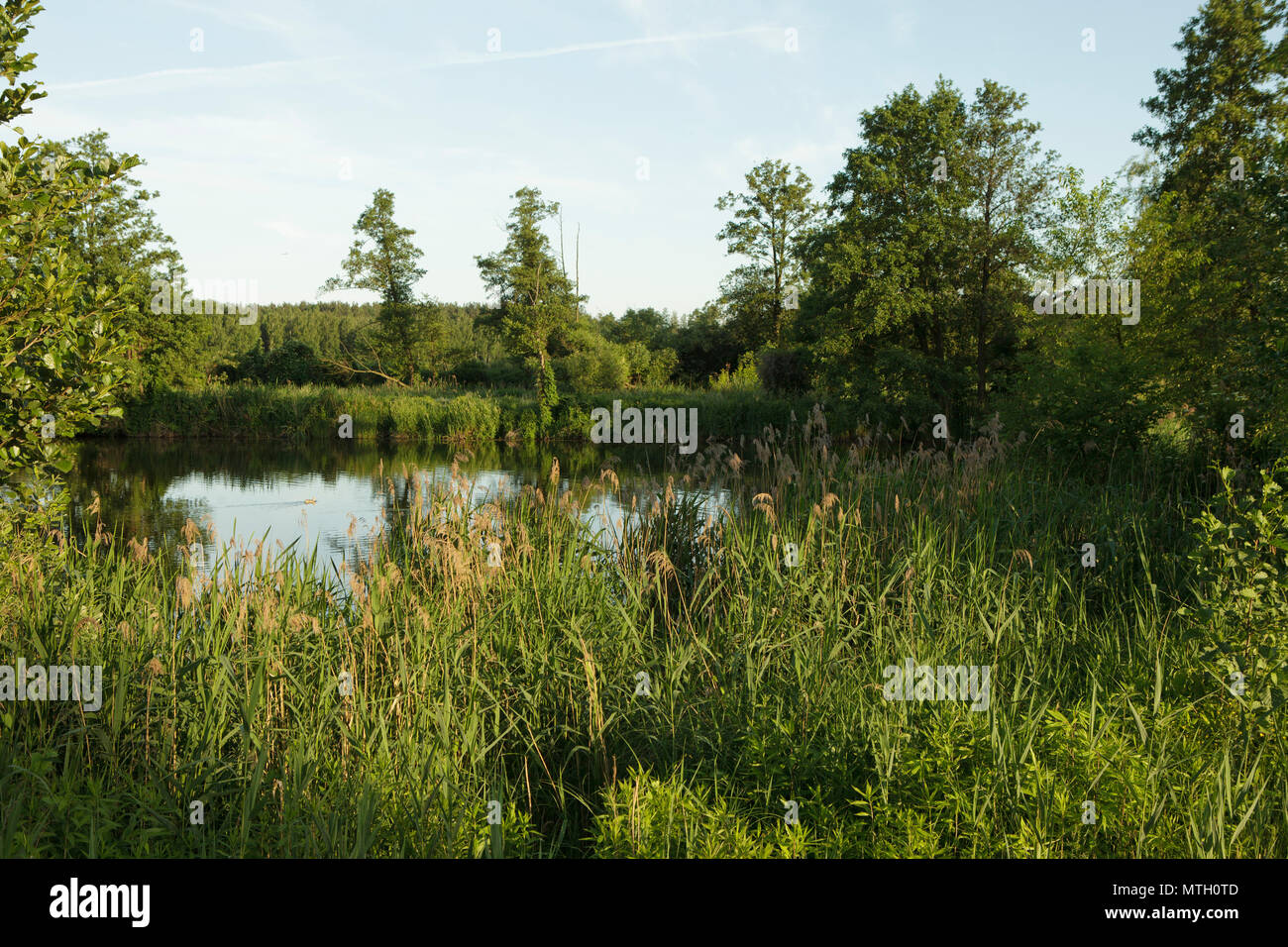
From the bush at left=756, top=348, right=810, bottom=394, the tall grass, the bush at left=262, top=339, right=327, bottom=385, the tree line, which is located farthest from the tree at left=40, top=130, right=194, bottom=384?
the tall grass

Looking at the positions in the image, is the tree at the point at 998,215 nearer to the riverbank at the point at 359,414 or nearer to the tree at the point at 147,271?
the riverbank at the point at 359,414

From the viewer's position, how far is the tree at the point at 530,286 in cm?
4112

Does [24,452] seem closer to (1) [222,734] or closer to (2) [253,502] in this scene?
(1) [222,734]

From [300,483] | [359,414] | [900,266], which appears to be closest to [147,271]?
[359,414]

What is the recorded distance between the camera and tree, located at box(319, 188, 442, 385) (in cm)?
4122

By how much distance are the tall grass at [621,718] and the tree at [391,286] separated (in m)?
36.9

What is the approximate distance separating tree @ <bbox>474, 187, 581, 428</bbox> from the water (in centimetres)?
1217

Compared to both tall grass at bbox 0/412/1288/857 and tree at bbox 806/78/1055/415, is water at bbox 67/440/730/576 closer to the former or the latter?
tall grass at bbox 0/412/1288/857

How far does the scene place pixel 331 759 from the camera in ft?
11.7

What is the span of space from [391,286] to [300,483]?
81.2ft

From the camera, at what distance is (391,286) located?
41.9 m
